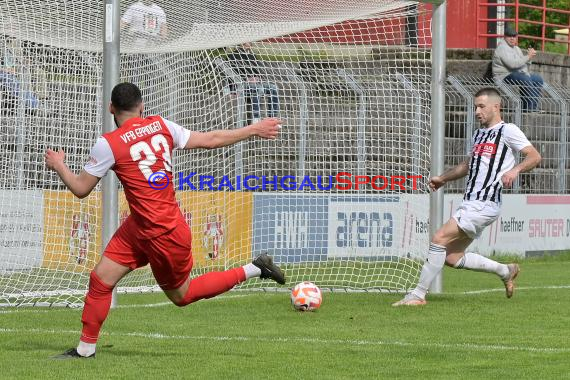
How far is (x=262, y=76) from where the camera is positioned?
1588 cm

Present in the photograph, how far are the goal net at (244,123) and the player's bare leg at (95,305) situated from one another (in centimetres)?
401

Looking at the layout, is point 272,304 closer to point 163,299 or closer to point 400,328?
point 163,299

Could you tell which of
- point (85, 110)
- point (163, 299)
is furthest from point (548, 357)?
point (85, 110)

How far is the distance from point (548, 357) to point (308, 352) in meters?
1.60

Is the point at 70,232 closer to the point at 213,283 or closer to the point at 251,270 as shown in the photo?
the point at 251,270

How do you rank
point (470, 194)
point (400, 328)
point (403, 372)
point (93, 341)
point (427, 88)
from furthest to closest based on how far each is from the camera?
point (427, 88), point (470, 194), point (400, 328), point (93, 341), point (403, 372)

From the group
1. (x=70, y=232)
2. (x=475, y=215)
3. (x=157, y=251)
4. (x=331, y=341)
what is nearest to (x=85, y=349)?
(x=157, y=251)

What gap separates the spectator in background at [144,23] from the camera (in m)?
13.0

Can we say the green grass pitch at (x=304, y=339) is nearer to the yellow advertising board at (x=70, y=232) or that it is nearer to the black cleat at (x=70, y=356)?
the black cleat at (x=70, y=356)

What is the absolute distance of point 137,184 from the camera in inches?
322

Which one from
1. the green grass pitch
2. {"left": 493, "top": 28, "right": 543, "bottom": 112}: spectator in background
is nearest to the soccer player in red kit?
the green grass pitch

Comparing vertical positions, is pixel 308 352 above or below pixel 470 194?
below

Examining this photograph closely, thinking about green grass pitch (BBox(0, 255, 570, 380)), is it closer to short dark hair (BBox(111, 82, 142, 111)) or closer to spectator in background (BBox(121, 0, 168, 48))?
short dark hair (BBox(111, 82, 142, 111))

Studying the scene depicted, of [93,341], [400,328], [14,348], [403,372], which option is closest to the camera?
[403,372]
